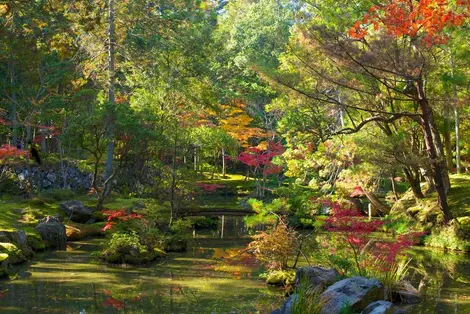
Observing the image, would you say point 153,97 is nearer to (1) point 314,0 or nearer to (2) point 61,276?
(1) point 314,0

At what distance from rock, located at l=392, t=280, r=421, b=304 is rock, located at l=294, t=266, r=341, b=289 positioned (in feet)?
3.27

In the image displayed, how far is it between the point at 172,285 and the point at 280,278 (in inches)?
83.9

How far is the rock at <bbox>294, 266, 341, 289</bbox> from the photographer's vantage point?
9633 millimetres

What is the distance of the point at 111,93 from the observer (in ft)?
76.4

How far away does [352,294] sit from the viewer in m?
8.29

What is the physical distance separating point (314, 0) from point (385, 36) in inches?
298

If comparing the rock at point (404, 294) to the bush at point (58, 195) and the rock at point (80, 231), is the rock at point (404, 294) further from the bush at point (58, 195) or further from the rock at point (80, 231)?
the bush at point (58, 195)

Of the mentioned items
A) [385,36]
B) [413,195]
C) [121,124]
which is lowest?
[413,195]

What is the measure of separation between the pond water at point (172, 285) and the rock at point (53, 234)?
39cm

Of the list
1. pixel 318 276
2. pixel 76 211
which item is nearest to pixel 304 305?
pixel 318 276

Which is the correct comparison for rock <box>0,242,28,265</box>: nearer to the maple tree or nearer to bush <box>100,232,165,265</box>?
bush <box>100,232,165,265</box>

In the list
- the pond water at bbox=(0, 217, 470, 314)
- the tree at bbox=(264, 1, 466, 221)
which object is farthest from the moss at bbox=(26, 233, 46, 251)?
the tree at bbox=(264, 1, 466, 221)

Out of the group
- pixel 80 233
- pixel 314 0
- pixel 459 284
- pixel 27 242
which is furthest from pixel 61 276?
pixel 314 0

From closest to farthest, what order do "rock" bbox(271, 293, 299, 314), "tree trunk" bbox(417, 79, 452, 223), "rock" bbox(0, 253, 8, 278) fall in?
"rock" bbox(271, 293, 299, 314) < "rock" bbox(0, 253, 8, 278) < "tree trunk" bbox(417, 79, 452, 223)
